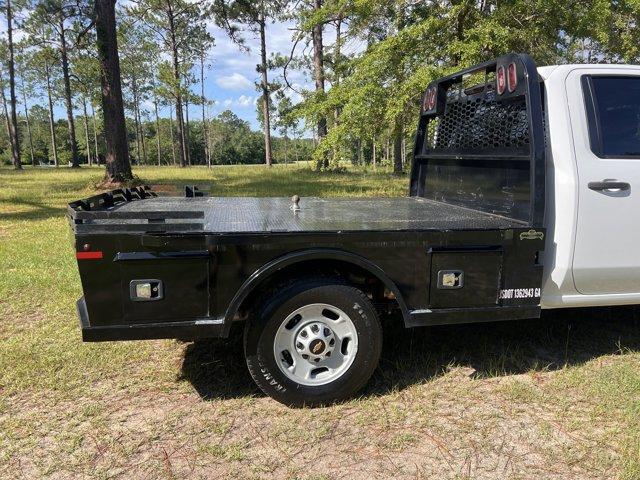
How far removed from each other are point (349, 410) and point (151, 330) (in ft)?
4.13

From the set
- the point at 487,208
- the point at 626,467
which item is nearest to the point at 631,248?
the point at 487,208

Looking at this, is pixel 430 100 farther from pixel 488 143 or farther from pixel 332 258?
pixel 332 258

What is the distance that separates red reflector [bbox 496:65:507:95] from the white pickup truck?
268mm

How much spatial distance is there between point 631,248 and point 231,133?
97.9m

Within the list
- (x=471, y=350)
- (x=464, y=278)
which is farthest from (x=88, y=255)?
(x=471, y=350)

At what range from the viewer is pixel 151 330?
109 inches

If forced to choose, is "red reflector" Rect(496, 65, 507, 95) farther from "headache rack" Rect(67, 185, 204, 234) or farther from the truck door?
"headache rack" Rect(67, 185, 204, 234)

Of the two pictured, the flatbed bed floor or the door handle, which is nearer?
the flatbed bed floor

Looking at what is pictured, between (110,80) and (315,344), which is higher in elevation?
(110,80)

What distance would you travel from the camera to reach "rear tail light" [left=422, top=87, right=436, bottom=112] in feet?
14.7

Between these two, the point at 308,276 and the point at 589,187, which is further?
the point at 589,187

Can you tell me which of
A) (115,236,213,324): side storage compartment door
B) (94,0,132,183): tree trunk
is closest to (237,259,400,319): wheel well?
(115,236,213,324): side storage compartment door

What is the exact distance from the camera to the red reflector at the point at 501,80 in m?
3.32

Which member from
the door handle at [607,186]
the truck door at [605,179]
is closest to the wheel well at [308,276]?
the truck door at [605,179]
